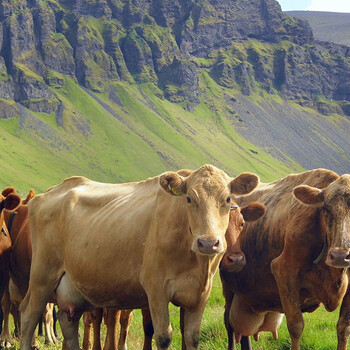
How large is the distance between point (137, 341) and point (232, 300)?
242 centimetres

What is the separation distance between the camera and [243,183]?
9.05 m

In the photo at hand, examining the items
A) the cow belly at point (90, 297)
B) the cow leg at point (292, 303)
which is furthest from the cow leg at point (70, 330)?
the cow leg at point (292, 303)

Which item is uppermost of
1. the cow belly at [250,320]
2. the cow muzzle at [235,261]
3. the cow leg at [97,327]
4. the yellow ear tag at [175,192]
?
the yellow ear tag at [175,192]

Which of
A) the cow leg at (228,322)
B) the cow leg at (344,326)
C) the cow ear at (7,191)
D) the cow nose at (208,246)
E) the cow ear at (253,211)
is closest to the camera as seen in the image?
the cow nose at (208,246)

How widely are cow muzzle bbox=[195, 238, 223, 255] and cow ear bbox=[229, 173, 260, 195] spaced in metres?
1.20

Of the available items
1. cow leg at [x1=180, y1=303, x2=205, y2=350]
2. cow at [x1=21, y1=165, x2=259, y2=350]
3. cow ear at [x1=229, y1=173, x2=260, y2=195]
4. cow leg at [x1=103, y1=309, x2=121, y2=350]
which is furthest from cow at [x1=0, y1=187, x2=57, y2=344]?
cow ear at [x1=229, y1=173, x2=260, y2=195]

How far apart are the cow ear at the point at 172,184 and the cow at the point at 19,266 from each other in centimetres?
499

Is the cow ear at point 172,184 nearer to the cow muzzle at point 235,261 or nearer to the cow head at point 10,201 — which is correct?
the cow muzzle at point 235,261

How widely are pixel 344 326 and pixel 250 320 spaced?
2.67 metres

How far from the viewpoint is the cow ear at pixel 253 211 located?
35.4 ft

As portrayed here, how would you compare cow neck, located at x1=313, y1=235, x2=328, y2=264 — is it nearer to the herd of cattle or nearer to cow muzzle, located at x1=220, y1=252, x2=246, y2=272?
the herd of cattle

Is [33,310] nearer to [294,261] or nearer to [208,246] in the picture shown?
[208,246]

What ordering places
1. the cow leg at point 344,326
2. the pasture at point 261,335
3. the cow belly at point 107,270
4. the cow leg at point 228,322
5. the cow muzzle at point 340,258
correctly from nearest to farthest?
the cow muzzle at point 340,258 < the cow leg at point 344,326 < the cow belly at point 107,270 < the pasture at point 261,335 < the cow leg at point 228,322

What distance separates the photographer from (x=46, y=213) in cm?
1165
